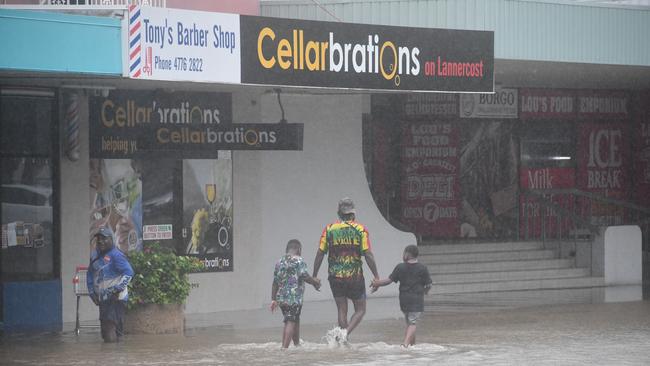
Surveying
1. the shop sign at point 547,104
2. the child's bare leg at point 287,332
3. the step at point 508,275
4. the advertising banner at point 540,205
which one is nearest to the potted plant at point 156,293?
the child's bare leg at point 287,332

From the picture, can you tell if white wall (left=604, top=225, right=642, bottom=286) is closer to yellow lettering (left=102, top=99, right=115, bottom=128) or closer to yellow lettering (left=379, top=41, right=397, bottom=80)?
yellow lettering (left=379, top=41, right=397, bottom=80)

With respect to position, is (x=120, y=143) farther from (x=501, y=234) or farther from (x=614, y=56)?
(x=501, y=234)

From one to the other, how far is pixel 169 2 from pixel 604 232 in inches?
375

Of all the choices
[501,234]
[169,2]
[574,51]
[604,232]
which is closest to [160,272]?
[169,2]

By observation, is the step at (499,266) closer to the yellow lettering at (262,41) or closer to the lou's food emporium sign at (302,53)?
the lou's food emporium sign at (302,53)

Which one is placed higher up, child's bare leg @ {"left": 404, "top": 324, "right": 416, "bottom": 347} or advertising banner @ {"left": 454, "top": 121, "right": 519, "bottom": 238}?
advertising banner @ {"left": 454, "top": 121, "right": 519, "bottom": 238}

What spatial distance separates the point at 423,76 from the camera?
61.6ft

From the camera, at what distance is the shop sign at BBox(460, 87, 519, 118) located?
88.0 ft

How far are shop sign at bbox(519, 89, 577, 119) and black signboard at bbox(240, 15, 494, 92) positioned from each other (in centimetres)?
797

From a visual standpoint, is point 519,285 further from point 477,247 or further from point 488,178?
point 488,178

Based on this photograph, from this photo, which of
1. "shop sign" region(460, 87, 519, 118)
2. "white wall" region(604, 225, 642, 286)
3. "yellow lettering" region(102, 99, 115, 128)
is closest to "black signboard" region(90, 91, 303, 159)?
"yellow lettering" region(102, 99, 115, 128)

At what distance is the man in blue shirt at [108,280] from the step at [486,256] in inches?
344

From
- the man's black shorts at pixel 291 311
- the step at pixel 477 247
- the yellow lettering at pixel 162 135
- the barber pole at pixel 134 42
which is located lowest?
the man's black shorts at pixel 291 311

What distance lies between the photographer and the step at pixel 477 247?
24.6 m
